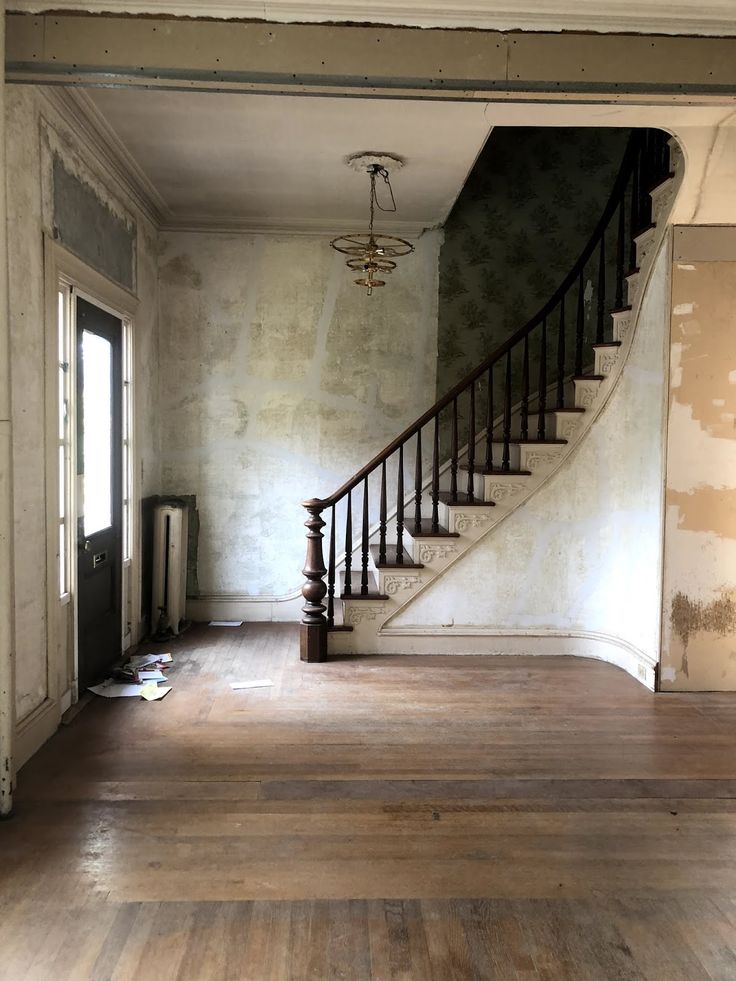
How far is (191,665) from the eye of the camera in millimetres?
4809

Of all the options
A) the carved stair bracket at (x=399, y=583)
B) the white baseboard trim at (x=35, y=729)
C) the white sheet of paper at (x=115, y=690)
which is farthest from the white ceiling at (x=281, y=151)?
the white sheet of paper at (x=115, y=690)

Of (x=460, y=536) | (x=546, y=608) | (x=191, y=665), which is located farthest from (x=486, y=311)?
(x=191, y=665)

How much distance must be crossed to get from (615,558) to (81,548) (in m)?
3.37

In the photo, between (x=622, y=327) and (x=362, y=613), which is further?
(x=362, y=613)

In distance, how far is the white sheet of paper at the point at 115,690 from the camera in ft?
13.8

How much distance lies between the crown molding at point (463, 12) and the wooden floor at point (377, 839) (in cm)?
298

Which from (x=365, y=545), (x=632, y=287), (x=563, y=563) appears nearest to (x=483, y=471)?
(x=563, y=563)

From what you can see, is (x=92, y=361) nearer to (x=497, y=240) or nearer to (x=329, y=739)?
(x=329, y=739)

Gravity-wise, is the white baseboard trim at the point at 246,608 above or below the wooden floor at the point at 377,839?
above

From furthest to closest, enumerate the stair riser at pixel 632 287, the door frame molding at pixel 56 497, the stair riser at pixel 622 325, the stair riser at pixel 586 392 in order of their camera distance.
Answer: the stair riser at pixel 586 392, the stair riser at pixel 622 325, the stair riser at pixel 632 287, the door frame molding at pixel 56 497

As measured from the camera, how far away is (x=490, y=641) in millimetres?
5117

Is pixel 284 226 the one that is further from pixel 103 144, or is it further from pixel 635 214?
pixel 635 214

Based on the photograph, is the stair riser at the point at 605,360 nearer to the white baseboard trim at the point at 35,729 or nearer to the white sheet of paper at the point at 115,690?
the white sheet of paper at the point at 115,690

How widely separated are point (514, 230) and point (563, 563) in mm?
2762
